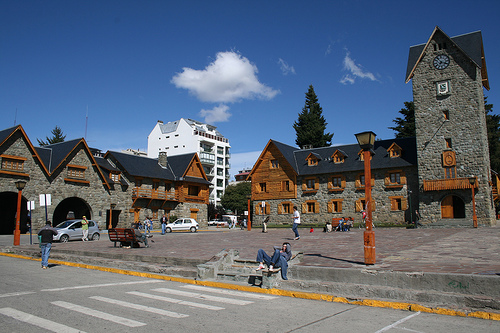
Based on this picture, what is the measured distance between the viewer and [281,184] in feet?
157

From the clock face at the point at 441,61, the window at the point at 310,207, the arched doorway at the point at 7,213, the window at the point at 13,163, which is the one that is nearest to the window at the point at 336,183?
the window at the point at 310,207

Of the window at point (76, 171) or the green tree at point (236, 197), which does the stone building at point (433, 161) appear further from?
the green tree at point (236, 197)

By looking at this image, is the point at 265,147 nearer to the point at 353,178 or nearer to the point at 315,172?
the point at 315,172

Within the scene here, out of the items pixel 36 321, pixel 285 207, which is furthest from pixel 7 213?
pixel 36 321

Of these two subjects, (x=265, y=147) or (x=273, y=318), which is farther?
(x=265, y=147)

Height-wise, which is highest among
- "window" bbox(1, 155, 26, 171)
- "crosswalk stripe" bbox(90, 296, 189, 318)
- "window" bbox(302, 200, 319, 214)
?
"window" bbox(1, 155, 26, 171)

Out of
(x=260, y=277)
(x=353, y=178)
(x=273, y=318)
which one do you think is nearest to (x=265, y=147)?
(x=353, y=178)

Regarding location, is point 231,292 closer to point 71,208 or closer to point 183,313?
point 183,313

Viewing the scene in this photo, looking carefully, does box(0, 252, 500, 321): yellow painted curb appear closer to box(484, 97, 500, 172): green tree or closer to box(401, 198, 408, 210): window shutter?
box(401, 198, 408, 210): window shutter

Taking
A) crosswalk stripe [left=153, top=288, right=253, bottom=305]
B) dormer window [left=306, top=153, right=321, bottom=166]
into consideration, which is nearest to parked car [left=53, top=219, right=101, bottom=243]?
crosswalk stripe [left=153, top=288, right=253, bottom=305]

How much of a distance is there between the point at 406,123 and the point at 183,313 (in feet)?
193

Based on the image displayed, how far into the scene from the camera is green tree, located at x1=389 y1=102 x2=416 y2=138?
189 feet

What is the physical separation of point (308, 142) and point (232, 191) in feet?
→ 68.1

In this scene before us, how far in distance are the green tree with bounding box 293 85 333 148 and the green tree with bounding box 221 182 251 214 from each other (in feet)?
54.1
